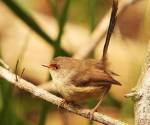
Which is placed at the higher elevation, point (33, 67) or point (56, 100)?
point (33, 67)

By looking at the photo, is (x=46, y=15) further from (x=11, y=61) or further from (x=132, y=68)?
(x=132, y=68)

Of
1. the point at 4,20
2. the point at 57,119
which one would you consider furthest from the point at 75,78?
the point at 4,20

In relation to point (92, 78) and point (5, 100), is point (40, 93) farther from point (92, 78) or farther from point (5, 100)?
point (5, 100)

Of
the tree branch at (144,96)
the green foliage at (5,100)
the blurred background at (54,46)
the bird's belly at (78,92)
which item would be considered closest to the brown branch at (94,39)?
the blurred background at (54,46)


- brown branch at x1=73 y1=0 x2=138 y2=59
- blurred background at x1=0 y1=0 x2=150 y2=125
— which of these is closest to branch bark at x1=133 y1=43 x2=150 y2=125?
blurred background at x1=0 y1=0 x2=150 y2=125

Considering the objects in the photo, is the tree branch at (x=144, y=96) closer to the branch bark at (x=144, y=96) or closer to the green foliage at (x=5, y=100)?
the branch bark at (x=144, y=96)

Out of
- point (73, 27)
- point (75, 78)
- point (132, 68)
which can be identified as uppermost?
point (73, 27)

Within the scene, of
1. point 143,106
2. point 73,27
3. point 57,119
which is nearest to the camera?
point 143,106
